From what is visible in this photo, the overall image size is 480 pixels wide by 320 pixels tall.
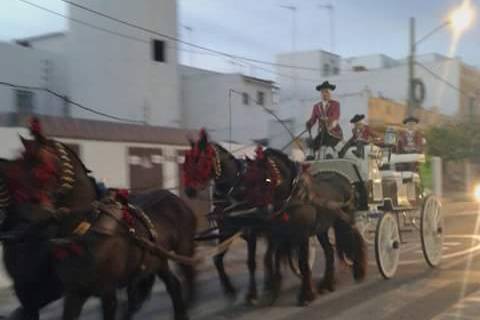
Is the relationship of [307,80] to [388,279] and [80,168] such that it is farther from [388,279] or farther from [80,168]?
[80,168]

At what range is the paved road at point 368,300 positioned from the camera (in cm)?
719

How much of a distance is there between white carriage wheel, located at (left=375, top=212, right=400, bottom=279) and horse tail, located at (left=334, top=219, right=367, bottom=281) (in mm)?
242

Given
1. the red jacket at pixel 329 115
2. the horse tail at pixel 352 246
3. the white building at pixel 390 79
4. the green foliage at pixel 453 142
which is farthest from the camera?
the white building at pixel 390 79

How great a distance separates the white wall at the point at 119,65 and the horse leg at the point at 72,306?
695 inches

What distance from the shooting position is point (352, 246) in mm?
9164

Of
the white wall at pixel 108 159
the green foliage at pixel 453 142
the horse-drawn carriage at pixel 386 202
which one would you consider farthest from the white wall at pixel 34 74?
the green foliage at pixel 453 142

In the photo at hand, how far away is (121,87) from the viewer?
22688mm

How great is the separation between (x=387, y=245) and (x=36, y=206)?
6046mm

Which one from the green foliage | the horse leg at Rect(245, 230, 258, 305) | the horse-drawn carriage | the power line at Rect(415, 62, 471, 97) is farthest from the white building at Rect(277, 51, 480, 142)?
the horse leg at Rect(245, 230, 258, 305)

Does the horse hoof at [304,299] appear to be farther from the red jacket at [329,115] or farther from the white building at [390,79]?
the white building at [390,79]

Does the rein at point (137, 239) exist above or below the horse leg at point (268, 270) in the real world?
above

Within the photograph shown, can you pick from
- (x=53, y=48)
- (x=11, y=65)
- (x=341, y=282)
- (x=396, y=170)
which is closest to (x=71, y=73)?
(x=11, y=65)

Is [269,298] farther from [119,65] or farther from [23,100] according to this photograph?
[119,65]

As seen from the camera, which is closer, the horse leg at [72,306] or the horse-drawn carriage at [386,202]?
the horse leg at [72,306]
